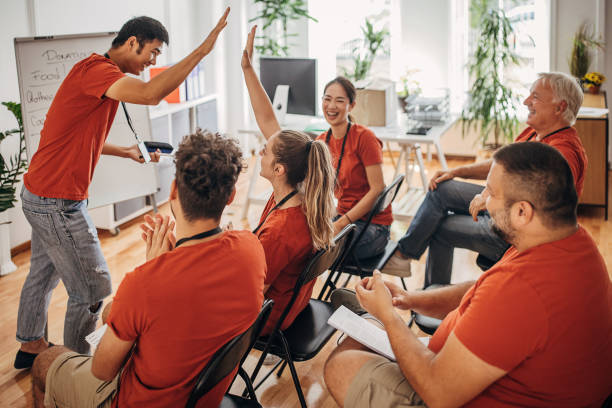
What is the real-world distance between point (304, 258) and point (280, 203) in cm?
21

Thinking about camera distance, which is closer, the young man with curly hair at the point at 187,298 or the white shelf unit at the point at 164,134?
the young man with curly hair at the point at 187,298

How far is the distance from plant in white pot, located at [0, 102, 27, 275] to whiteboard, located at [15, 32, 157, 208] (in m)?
0.29

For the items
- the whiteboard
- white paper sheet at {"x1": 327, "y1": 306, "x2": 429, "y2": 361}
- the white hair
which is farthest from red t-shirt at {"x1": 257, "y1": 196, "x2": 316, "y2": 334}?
the whiteboard

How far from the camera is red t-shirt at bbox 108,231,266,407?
1343mm

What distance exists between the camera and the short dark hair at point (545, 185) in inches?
52.4

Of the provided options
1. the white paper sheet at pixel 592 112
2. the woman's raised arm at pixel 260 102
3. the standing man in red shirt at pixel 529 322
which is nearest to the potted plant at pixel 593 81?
the white paper sheet at pixel 592 112

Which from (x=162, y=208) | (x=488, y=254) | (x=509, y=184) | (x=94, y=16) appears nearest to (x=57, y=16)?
(x=94, y=16)

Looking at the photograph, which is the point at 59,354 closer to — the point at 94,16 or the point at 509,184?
the point at 509,184

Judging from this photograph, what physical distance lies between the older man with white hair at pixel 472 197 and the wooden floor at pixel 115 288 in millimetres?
569

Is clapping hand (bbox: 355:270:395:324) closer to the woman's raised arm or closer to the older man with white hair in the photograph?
the older man with white hair

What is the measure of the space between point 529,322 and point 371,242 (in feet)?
4.90

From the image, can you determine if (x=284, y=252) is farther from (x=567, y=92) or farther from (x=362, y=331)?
(x=567, y=92)

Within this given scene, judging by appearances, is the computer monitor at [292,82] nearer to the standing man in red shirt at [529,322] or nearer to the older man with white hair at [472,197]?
the older man with white hair at [472,197]

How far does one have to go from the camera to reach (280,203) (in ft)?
6.69
